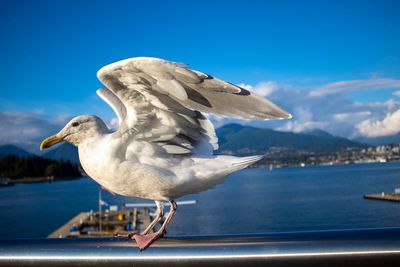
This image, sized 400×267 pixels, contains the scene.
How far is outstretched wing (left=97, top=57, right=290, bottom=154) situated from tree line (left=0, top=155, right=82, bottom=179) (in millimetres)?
105733

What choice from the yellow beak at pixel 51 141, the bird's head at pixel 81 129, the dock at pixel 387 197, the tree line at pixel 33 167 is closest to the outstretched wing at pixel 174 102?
the bird's head at pixel 81 129

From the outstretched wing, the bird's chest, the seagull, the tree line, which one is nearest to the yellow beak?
the seagull

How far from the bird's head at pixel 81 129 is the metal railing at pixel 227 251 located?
0.87 m

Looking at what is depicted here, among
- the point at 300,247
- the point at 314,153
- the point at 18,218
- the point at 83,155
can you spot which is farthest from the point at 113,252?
the point at 314,153

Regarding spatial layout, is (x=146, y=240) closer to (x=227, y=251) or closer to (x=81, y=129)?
(x=227, y=251)

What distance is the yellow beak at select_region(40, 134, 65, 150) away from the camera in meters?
2.46

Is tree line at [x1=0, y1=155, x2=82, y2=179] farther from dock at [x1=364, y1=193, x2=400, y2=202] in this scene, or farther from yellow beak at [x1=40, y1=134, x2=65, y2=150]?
yellow beak at [x1=40, y1=134, x2=65, y2=150]

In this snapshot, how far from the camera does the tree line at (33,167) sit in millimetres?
108625

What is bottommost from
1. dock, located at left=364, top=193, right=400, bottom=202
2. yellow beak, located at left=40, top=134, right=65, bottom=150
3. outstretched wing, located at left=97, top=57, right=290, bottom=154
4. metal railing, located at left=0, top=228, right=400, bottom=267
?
dock, located at left=364, top=193, right=400, bottom=202

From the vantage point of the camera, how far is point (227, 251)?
137 cm

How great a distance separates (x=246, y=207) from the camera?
54.3 metres

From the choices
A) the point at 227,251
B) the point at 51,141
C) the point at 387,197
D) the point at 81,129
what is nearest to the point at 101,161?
the point at 81,129

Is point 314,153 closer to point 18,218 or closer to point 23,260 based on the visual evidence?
point 18,218

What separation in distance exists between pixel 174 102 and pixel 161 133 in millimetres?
174
